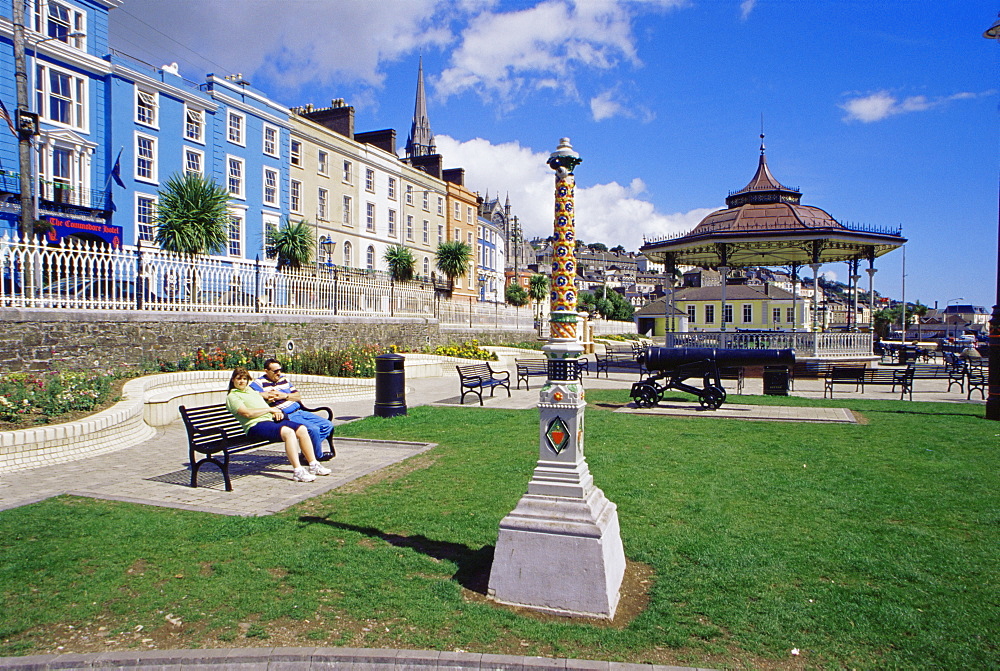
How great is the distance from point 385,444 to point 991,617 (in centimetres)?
757

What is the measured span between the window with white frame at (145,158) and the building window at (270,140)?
724 cm

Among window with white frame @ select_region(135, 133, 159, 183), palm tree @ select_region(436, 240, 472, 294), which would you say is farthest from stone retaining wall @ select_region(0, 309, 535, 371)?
palm tree @ select_region(436, 240, 472, 294)

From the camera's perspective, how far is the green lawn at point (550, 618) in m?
3.78

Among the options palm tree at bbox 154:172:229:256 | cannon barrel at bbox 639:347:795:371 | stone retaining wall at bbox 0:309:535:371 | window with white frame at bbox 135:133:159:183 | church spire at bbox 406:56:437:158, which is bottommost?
cannon barrel at bbox 639:347:795:371

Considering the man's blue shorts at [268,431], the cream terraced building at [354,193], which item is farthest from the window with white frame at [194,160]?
the man's blue shorts at [268,431]

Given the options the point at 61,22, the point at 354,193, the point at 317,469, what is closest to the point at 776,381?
the point at 317,469

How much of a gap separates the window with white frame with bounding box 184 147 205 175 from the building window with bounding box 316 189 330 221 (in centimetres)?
855

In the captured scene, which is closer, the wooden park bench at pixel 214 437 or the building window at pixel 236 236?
the wooden park bench at pixel 214 437

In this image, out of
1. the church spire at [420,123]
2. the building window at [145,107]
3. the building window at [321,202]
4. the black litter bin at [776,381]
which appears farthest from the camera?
the church spire at [420,123]

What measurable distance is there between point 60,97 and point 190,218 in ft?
31.6

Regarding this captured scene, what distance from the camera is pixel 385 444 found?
991 centimetres

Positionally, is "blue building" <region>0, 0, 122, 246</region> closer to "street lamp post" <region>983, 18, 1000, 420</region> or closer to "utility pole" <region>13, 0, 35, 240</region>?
"utility pole" <region>13, 0, 35, 240</region>

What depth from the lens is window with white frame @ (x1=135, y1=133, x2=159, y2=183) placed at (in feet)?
89.8

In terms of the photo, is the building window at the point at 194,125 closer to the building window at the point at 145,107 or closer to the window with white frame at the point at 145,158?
the building window at the point at 145,107
